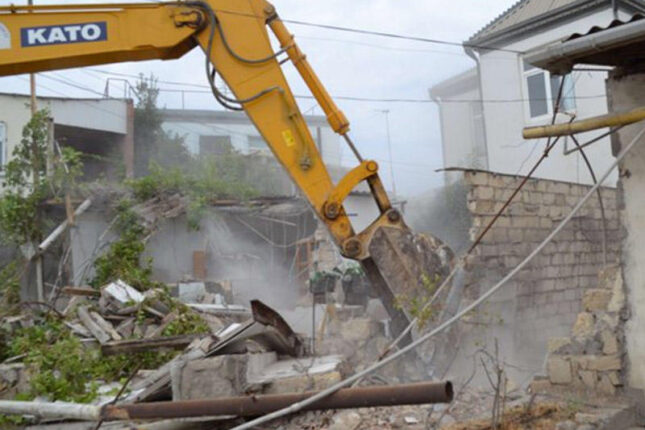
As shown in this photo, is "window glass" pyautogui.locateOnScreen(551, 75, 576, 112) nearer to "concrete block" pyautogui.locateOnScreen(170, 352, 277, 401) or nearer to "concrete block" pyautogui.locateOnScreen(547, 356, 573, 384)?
"concrete block" pyautogui.locateOnScreen(547, 356, 573, 384)

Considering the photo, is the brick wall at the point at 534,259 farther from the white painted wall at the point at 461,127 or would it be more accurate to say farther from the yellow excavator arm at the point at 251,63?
the white painted wall at the point at 461,127

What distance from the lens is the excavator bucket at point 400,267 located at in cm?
595

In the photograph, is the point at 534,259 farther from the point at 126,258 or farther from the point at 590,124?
the point at 126,258

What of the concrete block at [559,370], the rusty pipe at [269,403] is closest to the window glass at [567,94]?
the concrete block at [559,370]

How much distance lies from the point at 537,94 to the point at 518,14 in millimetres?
2255

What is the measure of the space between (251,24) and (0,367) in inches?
189

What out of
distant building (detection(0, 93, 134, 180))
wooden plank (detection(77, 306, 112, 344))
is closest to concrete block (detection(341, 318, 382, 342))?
wooden plank (detection(77, 306, 112, 344))

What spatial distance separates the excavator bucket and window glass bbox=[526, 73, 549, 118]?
29.0 ft

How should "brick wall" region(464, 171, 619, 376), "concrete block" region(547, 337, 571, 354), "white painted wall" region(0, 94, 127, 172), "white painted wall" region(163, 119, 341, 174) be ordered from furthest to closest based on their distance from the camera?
"white painted wall" region(163, 119, 341, 174)
"white painted wall" region(0, 94, 127, 172)
"brick wall" region(464, 171, 619, 376)
"concrete block" region(547, 337, 571, 354)

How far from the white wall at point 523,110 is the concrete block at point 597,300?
24.5ft

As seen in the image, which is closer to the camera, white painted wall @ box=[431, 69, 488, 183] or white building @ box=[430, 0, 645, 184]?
white building @ box=[430, 0, 645, 184]

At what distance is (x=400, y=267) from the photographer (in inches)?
235

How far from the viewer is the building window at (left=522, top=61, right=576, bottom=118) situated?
43.8ft

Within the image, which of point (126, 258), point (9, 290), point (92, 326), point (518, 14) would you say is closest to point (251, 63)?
point (92, 326)
